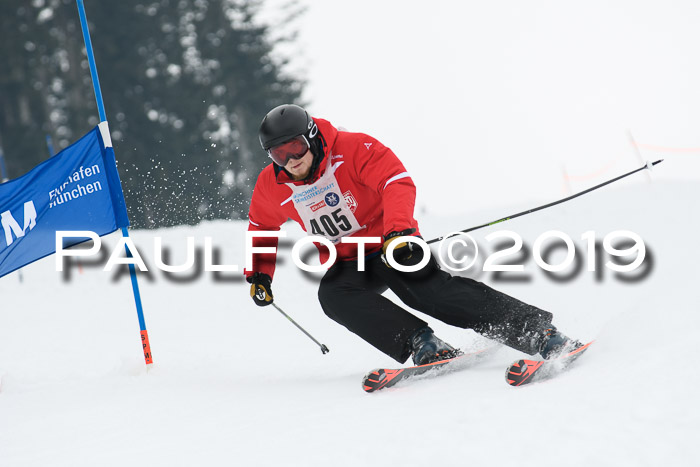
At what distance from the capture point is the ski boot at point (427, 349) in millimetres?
3434

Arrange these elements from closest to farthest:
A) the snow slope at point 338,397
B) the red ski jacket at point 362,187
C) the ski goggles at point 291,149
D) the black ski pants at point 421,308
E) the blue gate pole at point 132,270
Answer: the snow slope at point 338,397 → the black ski pants at point 421,308 → the red ski jacket at point 362,187 → the ski goggles at point 291,149 → the blue gate pole at point 132,270

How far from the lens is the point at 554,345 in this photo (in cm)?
320

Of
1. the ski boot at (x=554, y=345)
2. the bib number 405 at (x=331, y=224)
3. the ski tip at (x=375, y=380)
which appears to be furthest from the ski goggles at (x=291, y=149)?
the ski boot at (x=554, y=345)

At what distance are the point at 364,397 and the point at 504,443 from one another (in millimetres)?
1152

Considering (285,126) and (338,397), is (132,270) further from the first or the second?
(338,397)

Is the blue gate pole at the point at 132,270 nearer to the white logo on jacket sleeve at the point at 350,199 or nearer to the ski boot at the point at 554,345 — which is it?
the white logo on jacket sleeve at the point at 350,199

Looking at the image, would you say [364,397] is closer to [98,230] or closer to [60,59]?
[98,230]

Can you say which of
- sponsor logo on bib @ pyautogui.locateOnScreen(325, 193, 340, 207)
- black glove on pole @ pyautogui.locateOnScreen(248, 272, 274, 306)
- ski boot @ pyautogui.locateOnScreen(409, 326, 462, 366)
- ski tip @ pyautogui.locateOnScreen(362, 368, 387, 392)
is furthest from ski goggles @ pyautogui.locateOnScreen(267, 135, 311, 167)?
ski tip @ pyautogui.locateOnScreen(362, 368, 387, 392)

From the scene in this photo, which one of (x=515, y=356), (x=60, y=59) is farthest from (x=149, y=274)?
(x=60, y=59)

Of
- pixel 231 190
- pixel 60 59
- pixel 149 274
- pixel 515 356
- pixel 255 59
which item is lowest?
pixel 515 356

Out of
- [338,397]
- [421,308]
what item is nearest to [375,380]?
[338,397]

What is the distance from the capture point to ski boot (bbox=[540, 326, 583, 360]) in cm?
317

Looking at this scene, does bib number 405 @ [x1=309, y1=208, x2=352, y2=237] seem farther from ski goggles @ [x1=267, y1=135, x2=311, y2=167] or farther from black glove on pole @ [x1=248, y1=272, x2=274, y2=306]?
black glove on pole @ [x1=248, y1=272, x2=274, y2=306]

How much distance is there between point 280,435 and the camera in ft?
8.41
